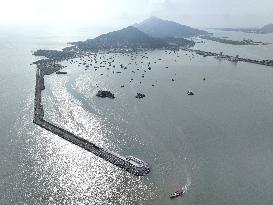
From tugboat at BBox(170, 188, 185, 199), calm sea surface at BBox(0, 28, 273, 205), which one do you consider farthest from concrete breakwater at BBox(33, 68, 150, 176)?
tugboat at BBox(170, 188, 185, 199)

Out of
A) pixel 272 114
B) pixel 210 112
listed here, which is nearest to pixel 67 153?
pixel 210 112

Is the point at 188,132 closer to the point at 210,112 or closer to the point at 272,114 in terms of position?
the point at 210,112

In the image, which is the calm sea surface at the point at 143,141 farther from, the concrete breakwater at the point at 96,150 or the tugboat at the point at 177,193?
the concrete breakwater at the point at 96,150

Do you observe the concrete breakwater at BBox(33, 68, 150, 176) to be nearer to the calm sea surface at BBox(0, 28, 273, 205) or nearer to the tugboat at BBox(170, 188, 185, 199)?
the calm sea surface at BBox(0, 28, 273, 205)

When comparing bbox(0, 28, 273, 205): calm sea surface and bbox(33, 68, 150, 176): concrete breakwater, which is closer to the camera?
bbox(0, 28, 273, 205): calm sea surface

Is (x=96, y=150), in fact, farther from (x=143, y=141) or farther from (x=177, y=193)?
(x=177, y=193)

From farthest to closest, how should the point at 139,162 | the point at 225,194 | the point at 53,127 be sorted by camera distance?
the point at 53,127 < the point at 139,162 < the point at 225,194

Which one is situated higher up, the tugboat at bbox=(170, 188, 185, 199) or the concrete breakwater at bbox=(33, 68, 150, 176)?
the concrete breakwater at bbox=(33, 68, 150, 176)

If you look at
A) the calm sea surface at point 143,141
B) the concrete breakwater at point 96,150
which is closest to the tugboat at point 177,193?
the calm sea surface at point 143,141
